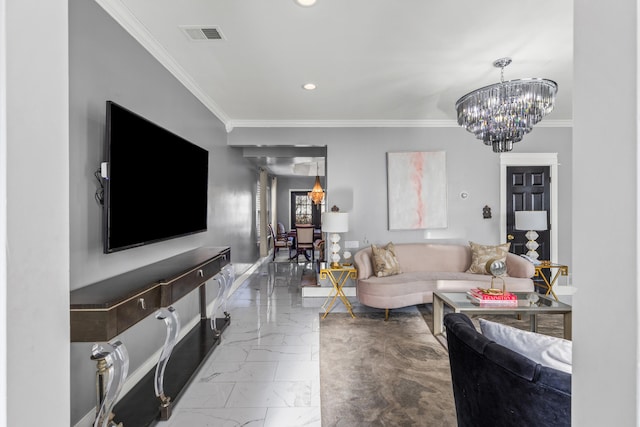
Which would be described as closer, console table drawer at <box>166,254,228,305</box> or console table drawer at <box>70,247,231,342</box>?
console table drawer at <box>70,247,231,342</box>

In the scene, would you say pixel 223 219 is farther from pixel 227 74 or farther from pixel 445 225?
pixel 445 225

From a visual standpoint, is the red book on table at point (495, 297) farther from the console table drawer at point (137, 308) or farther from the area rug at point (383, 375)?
the console table drawer at point (137, 308)

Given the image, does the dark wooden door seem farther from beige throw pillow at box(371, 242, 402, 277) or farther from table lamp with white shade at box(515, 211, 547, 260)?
beige throw pillow at box(371, 242, 402, 277)

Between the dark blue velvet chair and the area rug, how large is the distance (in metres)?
0.78

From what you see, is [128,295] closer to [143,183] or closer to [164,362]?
[164,362]

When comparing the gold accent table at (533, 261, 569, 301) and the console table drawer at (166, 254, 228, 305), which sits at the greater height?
the console table drawer at (166, 254, 228, 305)

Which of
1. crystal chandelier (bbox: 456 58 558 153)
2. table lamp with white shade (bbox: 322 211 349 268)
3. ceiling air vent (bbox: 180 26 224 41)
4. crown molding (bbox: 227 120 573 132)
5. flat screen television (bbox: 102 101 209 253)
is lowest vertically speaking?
table lamp with white shade (bbox: 322 211 349 268)

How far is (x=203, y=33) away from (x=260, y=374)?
279 centimetres

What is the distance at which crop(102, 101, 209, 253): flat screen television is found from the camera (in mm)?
1922

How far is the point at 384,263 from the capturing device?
13.9 ft

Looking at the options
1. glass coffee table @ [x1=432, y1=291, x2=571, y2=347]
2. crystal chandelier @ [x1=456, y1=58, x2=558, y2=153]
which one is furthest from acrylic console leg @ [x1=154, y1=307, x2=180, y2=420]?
crystal chandelier @ [x1=456, y1=58, x2=558, y2=153]
